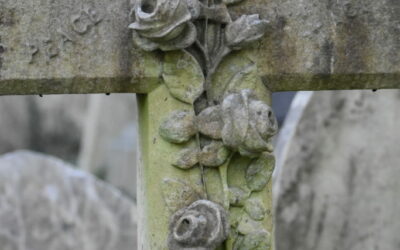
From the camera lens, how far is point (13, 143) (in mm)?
11578

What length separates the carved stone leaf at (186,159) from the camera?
3.66m

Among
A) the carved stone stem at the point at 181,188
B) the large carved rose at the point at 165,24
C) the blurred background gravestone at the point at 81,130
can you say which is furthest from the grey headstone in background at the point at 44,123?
A: the large carved rose at the point at 165,24

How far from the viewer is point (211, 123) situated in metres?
3.64

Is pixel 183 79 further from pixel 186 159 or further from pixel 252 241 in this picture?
pixel 252 241

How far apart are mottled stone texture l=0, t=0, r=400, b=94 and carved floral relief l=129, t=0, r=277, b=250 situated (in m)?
0.06

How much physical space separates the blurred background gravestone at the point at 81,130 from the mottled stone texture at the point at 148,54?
5.79 meters

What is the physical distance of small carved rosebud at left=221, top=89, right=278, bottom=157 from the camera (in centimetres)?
354

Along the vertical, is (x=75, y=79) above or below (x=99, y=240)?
above

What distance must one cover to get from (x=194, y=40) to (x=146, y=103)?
0.73 feet

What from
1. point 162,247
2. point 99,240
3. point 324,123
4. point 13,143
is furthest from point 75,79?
point 13,143

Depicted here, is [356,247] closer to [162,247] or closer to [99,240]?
[99,240]

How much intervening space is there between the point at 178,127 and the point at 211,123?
0.09m

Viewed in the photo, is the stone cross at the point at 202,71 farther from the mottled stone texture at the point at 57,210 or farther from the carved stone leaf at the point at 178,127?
the mottled stone texture at the point at 57,210

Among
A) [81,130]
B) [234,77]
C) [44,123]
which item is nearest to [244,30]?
[234,77]
